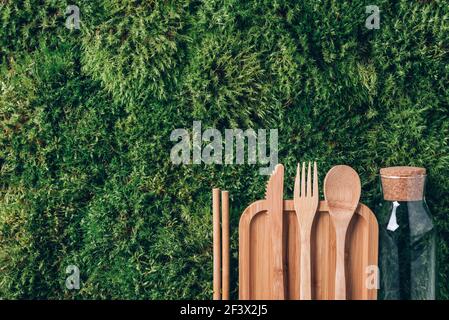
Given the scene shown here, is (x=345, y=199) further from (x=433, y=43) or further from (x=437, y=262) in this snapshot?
(x=433, y=43)

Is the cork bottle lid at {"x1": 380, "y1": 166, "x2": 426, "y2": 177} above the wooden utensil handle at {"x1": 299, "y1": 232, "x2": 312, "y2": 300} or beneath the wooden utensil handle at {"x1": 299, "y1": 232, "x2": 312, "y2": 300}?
above

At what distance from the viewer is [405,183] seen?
973 millimetres

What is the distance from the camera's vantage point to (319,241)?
3.38 feet

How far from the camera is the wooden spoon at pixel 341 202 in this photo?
3.28 feet

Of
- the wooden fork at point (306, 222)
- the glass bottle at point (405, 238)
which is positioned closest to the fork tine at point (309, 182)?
the wooden fork at point (306, 222)

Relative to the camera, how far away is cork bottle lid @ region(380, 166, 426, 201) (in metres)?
0.97

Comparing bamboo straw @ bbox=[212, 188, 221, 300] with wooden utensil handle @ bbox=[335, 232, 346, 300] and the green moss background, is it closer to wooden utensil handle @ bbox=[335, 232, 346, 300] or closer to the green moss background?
the green moss background

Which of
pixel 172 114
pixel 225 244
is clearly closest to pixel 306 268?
pixel 225 244

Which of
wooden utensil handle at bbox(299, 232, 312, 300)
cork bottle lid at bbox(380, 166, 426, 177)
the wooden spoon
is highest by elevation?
cork bottle lid at bbox(380, 166, 426, 177)

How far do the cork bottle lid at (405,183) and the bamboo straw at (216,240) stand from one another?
30 cm

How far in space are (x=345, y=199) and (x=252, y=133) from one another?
21 centimetres

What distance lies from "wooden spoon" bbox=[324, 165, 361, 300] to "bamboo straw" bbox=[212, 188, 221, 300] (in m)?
0.19

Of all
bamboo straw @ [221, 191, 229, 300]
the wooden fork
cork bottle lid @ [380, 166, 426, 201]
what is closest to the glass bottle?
cork bottle lid @ [380, 166, 426, 201]
